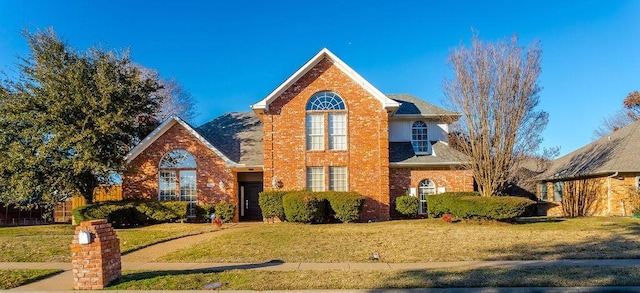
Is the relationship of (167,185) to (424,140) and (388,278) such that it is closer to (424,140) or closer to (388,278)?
(424,140)

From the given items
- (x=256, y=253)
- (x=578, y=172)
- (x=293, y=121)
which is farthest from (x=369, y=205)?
(x=578, y=172)

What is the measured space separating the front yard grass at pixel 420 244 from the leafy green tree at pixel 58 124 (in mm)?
8571

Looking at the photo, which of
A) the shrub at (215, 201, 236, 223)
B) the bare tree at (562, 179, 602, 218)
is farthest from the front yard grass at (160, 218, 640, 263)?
the bare tree at (562, 179, 602, 218)

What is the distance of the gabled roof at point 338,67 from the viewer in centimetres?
2106

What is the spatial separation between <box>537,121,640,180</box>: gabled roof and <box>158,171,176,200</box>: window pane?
66.5 ft

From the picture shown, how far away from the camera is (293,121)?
21484 mm

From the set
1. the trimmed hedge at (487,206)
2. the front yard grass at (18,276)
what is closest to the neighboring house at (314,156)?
the trimmed hedge at (487,206)

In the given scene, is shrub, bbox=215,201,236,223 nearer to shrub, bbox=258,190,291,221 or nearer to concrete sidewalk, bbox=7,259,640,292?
shrub, bbox=258,190,291,221

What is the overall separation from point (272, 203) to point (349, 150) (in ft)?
13.7

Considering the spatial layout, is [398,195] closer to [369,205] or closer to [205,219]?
[369,205]

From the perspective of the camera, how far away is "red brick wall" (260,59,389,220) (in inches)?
842

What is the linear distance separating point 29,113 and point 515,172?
20.1m

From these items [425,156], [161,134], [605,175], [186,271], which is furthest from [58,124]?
[605,175]

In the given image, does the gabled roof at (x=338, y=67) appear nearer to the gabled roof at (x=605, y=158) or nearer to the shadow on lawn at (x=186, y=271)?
the gabled roof at (x=605, y=158)
